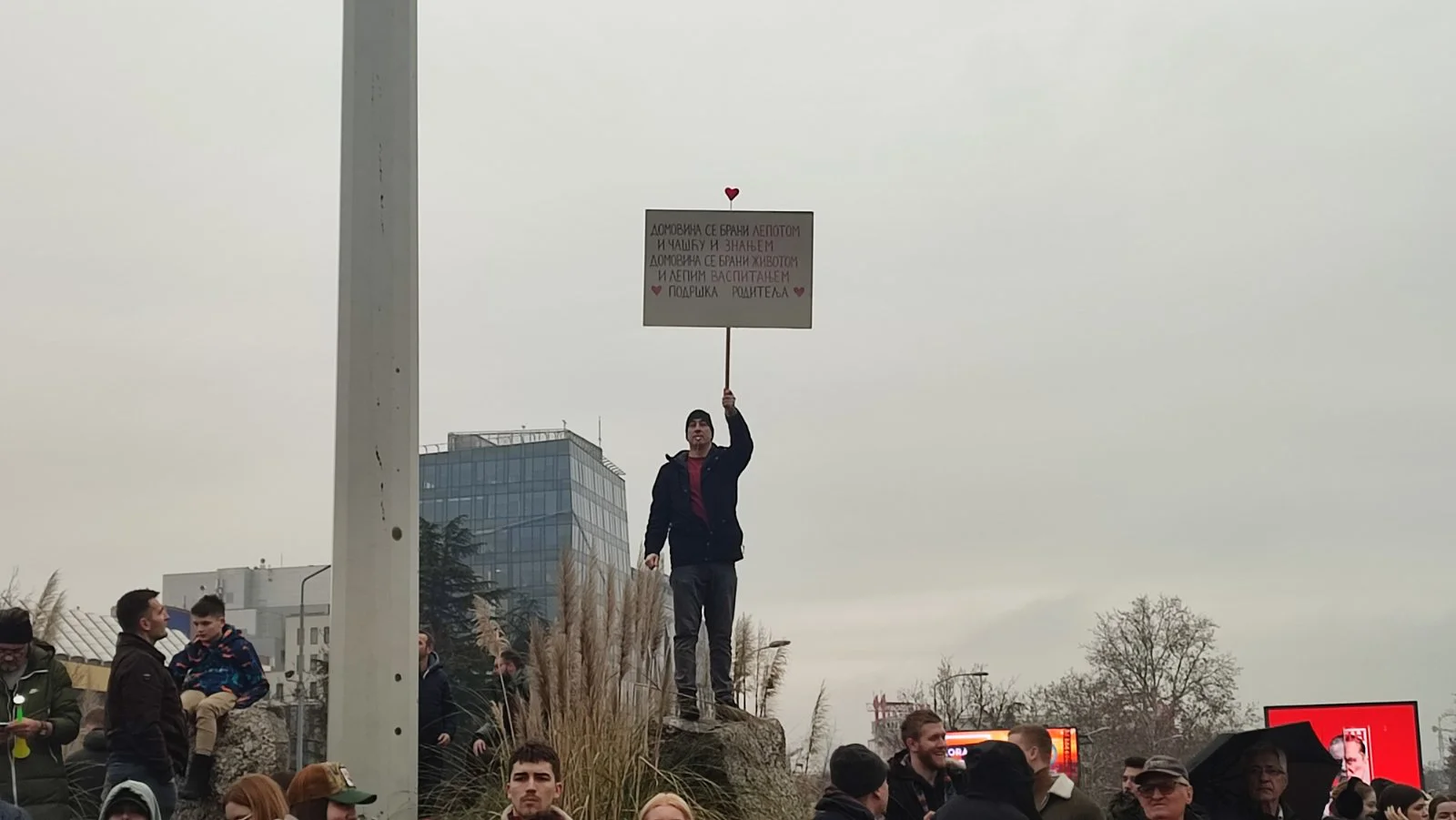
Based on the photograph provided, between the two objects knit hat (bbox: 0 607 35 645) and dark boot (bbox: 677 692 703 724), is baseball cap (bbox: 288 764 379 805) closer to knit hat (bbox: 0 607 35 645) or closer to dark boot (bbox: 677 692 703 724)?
knit hat (bbox: 0 607 35 645)

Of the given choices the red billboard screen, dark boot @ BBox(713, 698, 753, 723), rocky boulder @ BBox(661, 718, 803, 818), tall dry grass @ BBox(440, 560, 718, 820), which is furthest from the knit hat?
the red billboard screen

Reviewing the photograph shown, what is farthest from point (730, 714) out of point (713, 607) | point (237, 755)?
point (237, 755)

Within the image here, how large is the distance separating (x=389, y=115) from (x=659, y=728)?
2.95 meters

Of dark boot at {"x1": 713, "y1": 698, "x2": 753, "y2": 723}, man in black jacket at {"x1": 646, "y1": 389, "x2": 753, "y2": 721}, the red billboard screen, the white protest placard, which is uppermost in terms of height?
the white protest placard

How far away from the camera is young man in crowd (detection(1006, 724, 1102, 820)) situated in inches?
241

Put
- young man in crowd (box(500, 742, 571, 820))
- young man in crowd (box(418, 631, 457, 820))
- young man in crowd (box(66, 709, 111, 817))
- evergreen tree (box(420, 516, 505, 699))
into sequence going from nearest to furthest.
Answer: young man in crowd (box(500, 742, 571, 820)) < young man in crowd (box(66, 709, 111, 817)) < young man in crowd (box(418, 631, 457, 820)) < evergreen tree (box(420, 516, 505, 699))

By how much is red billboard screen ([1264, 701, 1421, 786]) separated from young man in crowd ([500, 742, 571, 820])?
1272 centimetres

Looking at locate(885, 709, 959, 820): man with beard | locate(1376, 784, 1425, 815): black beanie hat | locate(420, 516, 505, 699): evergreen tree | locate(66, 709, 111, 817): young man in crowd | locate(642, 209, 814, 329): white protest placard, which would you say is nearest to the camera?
locate(885, 709, 959, 820): man with beard

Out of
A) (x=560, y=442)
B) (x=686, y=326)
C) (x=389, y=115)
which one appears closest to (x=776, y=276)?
(x=686, y=326)

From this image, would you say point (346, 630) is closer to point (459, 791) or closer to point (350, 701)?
point (350, 701)

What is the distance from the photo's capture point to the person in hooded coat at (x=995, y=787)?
527cm

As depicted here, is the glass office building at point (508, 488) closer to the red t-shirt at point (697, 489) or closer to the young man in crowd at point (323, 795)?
the red t-shirt at point (697, 489)

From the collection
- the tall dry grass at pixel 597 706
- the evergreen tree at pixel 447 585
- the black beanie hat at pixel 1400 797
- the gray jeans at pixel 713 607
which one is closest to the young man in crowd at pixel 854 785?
the tall dry grass at pixel 597 706

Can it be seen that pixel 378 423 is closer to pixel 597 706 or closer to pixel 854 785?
pixel 597 706
